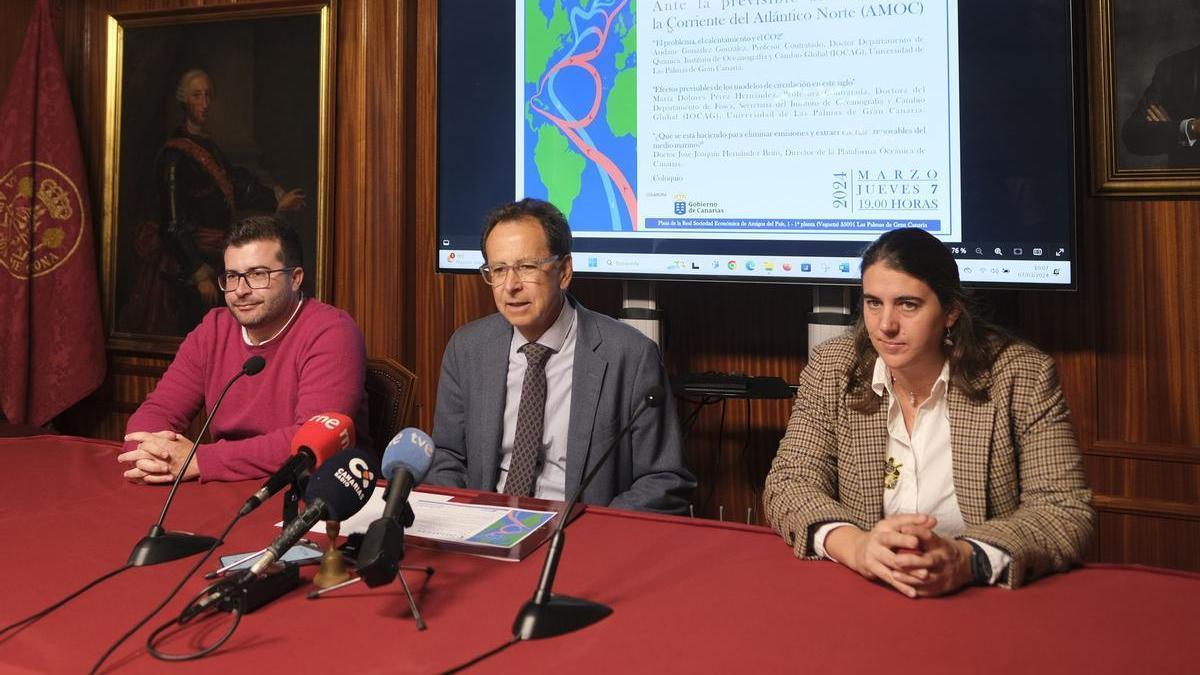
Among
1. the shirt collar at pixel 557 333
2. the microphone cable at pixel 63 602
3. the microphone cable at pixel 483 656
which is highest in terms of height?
the shirt collar at pixel 557 333

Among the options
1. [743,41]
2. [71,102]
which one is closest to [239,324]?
[743,41]

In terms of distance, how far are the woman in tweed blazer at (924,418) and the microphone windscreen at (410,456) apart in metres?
0.59

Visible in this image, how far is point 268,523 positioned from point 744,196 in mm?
1812

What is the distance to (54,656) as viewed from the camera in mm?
1181

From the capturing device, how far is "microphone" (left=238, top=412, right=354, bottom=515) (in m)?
1.45

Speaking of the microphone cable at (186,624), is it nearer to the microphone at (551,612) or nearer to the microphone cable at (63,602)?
the microphone cable at (63,602)

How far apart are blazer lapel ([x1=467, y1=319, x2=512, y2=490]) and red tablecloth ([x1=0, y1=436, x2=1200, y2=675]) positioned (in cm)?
67

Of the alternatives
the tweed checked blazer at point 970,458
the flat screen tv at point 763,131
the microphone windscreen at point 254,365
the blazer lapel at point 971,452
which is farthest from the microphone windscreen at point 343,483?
the flat screen tv at point 763,131

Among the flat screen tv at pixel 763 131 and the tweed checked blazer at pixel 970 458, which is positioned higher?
the flat screen tv at pixel 763 131

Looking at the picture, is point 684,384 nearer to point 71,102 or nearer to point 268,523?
point 268,523

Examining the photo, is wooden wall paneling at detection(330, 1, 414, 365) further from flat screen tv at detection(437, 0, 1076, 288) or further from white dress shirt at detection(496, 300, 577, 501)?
white dress shirt at detection(496, 300, 577, 501)

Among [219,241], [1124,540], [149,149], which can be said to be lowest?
[1124,540]

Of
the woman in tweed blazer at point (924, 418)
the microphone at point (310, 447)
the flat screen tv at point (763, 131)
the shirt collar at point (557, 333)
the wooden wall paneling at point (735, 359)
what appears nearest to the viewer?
the microphone at point (310, 447)

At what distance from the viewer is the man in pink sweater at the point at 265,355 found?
95.9 inches
